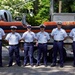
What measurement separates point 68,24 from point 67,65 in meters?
1.75

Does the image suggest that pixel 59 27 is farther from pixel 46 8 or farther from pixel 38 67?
pixel 46 8

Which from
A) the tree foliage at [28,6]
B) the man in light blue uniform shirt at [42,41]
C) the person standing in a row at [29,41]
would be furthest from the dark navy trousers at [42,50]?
the tree foliage at [28,6]

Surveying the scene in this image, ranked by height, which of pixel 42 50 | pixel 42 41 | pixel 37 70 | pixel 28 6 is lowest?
pixel 37 70

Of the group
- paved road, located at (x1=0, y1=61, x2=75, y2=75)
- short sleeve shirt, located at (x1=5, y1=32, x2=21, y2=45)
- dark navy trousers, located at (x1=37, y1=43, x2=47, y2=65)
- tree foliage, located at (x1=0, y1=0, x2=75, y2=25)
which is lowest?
paved road, located at (x1=0, y1=61, x2=75, y2=75)

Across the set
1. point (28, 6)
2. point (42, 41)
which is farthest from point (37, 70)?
point (28, 6)

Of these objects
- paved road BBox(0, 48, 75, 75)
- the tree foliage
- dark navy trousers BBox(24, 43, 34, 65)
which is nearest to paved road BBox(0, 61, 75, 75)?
paved road BBox(0, 48, 75, 75)

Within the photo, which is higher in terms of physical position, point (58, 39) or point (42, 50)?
point (58, 39)

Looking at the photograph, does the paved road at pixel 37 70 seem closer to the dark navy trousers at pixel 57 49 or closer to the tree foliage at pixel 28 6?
the dark navy trousers at pixel 57 49

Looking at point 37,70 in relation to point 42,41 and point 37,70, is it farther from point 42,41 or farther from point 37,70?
point 42,41

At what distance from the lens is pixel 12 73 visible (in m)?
11.5

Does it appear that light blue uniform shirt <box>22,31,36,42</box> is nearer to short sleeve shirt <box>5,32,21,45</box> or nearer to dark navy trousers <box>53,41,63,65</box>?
short sleeve shirt <box>5,32,21,45</box>

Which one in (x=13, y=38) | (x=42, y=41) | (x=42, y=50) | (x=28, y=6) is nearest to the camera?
(x=13, y=38)

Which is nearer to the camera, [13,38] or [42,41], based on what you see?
[13,38]

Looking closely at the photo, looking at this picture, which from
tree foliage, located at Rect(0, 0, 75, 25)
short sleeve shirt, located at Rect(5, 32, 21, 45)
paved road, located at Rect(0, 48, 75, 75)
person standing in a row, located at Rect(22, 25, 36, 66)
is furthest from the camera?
tree foliage, located at Rect(0, 0, 75, 25)
